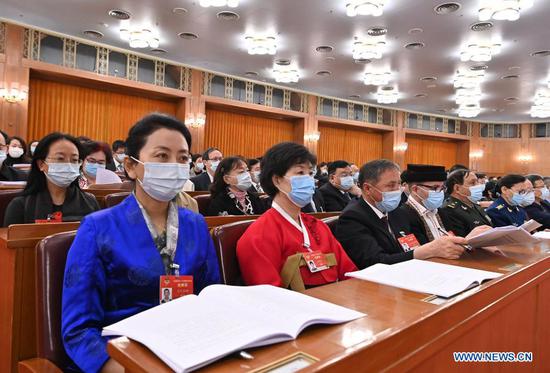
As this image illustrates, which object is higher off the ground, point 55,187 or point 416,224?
point 55,187

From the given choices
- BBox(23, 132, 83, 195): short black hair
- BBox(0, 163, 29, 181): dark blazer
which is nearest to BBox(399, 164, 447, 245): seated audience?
BBox(23, 132, 83, 195): short black hair

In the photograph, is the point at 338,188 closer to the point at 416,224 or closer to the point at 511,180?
the point at 511,180

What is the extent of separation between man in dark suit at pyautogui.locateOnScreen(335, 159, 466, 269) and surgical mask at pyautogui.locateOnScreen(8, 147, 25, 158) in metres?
5.56

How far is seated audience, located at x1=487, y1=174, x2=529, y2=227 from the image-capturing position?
4.40m

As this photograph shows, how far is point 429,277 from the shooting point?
1369 millimetres

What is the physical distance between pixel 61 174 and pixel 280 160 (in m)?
1.53

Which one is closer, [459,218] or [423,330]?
[423,330]

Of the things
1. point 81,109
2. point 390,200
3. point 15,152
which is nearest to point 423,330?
point 390,200

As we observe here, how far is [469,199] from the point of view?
3.68 meters

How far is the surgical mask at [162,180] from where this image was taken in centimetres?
153

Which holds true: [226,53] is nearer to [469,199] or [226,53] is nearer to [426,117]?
[469,199]

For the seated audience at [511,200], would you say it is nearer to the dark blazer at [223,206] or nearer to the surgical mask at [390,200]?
the surgical mask at [390,200]

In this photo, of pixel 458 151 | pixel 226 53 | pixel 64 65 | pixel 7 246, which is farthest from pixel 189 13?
pixel 458 151

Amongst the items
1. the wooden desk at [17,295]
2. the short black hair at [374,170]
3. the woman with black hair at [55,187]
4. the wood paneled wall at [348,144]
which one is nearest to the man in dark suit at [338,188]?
the short black hair at [374,170]
